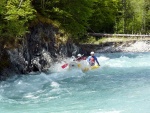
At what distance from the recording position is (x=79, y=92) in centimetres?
1512

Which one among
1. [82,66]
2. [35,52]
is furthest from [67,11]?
[82,66]

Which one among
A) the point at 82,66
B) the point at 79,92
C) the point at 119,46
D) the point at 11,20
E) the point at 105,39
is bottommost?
the point at 79,92

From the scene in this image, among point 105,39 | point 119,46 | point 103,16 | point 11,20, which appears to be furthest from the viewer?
point 103,16

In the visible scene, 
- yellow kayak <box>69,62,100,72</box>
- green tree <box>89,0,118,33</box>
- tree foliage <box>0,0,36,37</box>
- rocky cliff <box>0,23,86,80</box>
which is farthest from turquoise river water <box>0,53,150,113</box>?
green tree <box>89,0,118,33</box>

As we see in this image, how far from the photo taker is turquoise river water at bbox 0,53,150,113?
12406mm

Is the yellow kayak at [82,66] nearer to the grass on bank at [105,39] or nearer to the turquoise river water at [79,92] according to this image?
the turquoise river water at [79,92]

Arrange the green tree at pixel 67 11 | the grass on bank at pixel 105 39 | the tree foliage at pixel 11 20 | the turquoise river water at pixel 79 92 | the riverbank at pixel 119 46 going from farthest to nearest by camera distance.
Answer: the grass on bank at pixel 105 39 < the riverbank at pixel 119 46 < the green tree at pixel 67 11 < the tree foliage at pixel 11 20 < the turquoise river water at pixel 79 92

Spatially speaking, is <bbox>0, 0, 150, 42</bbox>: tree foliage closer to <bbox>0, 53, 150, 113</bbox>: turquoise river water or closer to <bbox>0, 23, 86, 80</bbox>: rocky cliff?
<bbox>0, 23, 86, 80</bbox>: rocky cliff

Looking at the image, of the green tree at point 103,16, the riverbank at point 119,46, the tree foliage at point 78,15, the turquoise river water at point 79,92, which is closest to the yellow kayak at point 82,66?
the turquoise river water at point 79,92

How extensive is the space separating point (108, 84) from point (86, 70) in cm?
512

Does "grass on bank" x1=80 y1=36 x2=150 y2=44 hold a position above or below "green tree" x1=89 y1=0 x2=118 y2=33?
below

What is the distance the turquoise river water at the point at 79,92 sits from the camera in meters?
12.4

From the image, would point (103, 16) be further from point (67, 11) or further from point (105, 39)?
point (67, 11)

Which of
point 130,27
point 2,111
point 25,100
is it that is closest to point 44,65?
point 25,100
